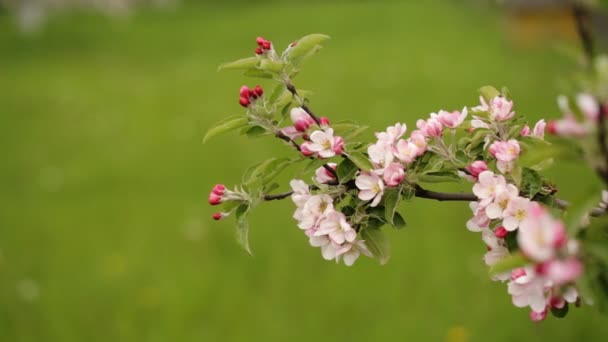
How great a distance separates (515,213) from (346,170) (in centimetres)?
29

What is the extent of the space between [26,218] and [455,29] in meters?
7.57

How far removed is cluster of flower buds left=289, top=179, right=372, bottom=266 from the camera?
117 centimetres

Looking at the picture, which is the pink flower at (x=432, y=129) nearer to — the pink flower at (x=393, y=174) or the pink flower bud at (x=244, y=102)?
the pink flower at (x=393, y=174)

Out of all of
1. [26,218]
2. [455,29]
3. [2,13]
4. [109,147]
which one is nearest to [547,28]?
[455,29]

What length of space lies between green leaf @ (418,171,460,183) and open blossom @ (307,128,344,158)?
144mm

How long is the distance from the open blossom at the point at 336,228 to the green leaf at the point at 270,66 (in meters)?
0.24

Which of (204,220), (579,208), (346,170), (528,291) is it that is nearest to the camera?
Result: (579,208)

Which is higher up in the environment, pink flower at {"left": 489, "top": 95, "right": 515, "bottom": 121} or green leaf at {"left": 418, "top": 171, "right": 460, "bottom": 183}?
pink flower at {"left": 489, "top": 95, "right": 515, "bottom": 121}

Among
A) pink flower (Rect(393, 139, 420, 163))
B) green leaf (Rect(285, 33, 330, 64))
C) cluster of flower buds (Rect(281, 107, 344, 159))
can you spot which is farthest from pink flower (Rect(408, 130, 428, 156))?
green leaf (Rect(285, 33, 330, 64))

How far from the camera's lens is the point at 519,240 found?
2.61ft

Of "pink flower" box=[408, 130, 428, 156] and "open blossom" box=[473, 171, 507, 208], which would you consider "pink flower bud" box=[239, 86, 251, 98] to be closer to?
"pink flower" box=[408, 130, 428, 156]

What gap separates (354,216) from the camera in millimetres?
1231

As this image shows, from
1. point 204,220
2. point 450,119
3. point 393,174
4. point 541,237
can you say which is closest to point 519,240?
point 541,237

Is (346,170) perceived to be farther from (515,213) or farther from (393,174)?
(515,213)
